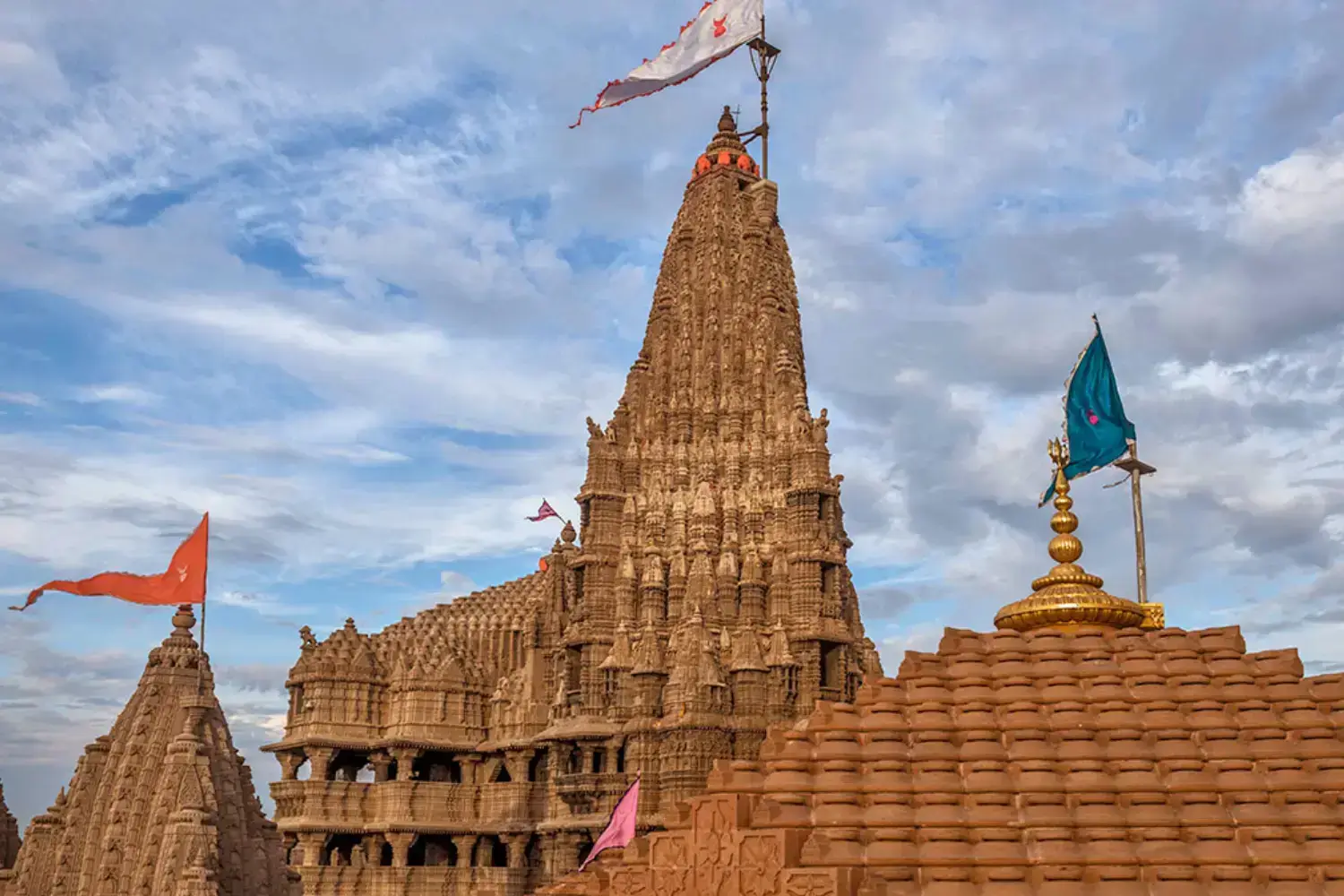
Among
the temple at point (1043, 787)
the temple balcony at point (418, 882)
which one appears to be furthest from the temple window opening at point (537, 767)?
the temple at point (1043, 787)

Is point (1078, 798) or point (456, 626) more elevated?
point (456, 626)

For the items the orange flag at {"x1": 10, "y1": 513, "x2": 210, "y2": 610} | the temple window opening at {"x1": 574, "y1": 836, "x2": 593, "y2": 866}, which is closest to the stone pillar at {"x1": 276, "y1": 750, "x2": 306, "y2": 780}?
the temple window opening at {"x1": 574, "y1": 836, "x2": 593, "y2": 866}

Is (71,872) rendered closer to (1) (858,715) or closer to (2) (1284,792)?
(1) (858,715)

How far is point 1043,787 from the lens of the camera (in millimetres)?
13555

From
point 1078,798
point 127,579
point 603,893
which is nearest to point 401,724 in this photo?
point 127,579

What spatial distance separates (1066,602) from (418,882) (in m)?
35.7

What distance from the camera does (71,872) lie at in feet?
78.4

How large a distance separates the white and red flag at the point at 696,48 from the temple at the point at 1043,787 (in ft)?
111

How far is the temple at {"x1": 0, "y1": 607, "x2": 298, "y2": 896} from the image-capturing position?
22109mm

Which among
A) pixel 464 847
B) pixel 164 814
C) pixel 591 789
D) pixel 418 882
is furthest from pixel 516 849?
pixel 164 814

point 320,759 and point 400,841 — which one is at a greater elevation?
point 320,759

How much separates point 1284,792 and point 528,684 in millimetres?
37293

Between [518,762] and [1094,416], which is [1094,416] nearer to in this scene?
[1094,416]

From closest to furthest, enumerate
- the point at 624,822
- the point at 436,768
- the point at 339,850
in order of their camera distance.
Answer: the point at 624,822, the point at 339,850, the point at 436,768
